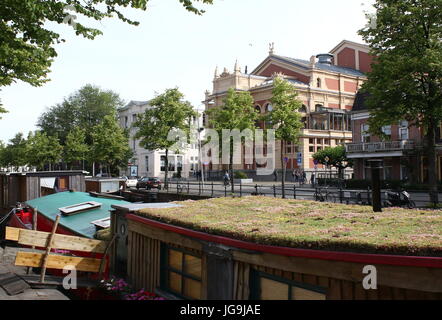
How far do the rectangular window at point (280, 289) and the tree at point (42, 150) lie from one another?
6516 cm

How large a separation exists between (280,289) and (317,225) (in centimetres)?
152

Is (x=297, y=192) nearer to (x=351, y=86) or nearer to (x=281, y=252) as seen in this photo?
(x=281, y=252)

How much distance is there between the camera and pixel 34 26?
1289cm

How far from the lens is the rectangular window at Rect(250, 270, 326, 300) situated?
5.35m

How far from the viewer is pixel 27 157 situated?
218 feet

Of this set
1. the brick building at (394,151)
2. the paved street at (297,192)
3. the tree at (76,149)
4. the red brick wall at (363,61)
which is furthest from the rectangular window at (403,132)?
the tree at (76,149)

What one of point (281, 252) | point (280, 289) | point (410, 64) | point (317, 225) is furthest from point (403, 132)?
point (281, 252)

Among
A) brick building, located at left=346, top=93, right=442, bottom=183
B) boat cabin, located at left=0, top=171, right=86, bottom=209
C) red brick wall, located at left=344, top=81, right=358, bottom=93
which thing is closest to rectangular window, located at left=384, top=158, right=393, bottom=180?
brick building, located at left=346, top=93, right=442, bottom=183

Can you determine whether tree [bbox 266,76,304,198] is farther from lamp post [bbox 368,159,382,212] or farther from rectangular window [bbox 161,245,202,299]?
rectangular window [bbox 161,245,202,299]

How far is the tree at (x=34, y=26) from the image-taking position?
446 inches

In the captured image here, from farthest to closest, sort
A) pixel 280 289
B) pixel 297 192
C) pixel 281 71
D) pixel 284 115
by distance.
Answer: pixel 281 71 < pixel 284 115 < pixel 297 192 < pixel 280 289
